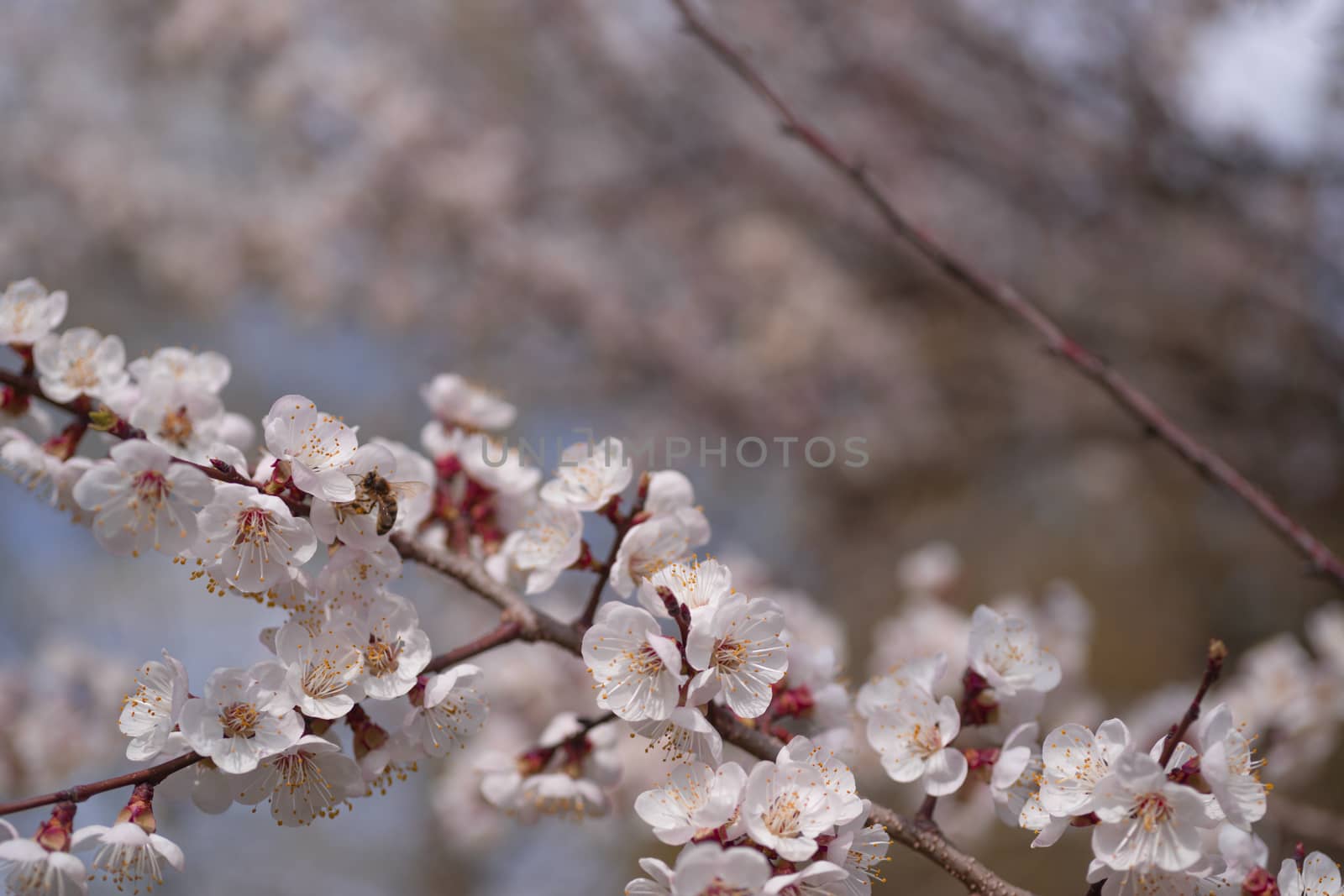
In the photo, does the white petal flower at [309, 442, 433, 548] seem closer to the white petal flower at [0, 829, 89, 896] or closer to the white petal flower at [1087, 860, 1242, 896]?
the white petal flower at [0, 829, 89, 896]

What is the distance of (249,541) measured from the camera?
40.8 inches

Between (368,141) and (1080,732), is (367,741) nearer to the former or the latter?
(1080,732)

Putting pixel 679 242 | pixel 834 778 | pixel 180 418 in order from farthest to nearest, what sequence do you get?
1. pixel 679 242
2. pixel 180 418
3. pixel 834 778

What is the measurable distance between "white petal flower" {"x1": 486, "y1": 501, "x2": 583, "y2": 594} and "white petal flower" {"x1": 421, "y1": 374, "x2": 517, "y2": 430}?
23cm

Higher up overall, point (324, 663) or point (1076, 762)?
point (1076, 762)

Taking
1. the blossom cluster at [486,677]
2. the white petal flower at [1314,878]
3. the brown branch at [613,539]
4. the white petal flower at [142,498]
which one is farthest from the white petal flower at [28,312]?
the white petal flower at [1314,878]

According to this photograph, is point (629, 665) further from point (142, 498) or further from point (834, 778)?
point (142, 498)

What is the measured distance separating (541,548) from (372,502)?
284mm

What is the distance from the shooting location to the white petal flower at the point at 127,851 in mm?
958

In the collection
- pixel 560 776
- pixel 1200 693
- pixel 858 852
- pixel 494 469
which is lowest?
pixel 560 776

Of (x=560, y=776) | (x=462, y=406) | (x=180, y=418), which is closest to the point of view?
(x=180, y=418)

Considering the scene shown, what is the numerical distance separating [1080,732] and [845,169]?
0.96 m

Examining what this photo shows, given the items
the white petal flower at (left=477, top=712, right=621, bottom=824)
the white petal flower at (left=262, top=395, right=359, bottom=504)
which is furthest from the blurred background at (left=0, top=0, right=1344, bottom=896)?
the white petal flower at (left=262, top=395, right=359, bottom=504)

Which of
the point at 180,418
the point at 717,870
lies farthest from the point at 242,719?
the point at 717,870
